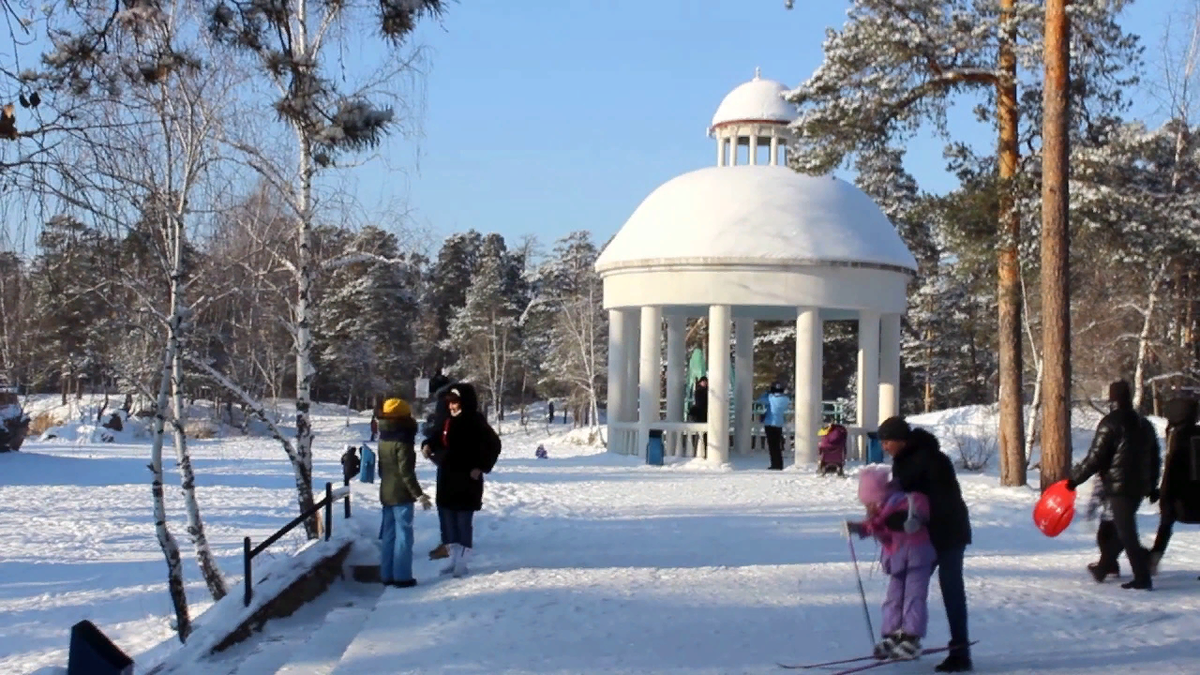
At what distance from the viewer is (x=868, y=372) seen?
22922 mm

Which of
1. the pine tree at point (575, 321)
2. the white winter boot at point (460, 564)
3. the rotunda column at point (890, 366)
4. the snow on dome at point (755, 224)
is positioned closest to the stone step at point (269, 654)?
the white winter boot at point (460, 564)

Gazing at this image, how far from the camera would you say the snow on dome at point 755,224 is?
2170 centimetres

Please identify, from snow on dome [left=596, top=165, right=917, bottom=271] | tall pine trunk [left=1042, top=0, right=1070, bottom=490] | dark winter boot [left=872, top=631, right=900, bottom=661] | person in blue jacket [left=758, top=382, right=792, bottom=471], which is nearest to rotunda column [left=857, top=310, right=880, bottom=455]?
snow on dome [left=596, top=165, right=917, bottom=271]

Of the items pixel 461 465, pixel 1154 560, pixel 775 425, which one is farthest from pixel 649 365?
pixel 1154 560

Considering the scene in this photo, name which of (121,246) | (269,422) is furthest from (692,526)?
(121,246)

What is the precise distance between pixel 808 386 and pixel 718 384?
1678 mm

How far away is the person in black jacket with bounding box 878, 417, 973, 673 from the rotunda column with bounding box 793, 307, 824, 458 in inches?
597

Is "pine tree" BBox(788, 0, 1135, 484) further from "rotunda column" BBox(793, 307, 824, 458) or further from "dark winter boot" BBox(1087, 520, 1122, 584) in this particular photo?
"dark winter boot" BBox(1087, 520, 1122, 584)

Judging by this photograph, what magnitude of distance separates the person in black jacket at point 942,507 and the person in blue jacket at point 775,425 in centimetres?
1463

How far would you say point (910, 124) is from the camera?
1881 cm

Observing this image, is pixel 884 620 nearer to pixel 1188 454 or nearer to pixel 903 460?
pixel 903 460

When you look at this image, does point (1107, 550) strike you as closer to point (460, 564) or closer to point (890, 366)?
point (460, 564)

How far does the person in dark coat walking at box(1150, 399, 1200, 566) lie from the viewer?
30.3 ft

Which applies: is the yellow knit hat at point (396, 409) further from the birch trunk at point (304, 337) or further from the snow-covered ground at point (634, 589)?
the birch trunk at point (304, 337)
